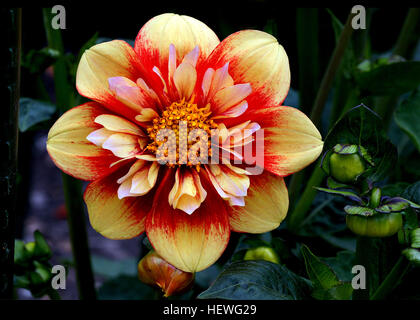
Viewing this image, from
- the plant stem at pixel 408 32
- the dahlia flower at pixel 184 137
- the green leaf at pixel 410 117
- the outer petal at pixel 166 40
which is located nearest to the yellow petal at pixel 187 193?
the dahlia flower at pixel 184 137

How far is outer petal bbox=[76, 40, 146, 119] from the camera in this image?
0.44m

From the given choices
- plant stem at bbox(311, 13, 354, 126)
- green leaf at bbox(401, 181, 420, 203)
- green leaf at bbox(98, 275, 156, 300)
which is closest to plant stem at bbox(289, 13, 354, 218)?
plant stem at bbox(311, 13, 354, 126)

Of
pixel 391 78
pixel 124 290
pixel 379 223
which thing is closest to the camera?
pixel 379 223

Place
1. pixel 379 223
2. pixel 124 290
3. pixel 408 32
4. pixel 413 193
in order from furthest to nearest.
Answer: pixel 124 290, pixel 408 32, pixel 413 193, pixel 379 223

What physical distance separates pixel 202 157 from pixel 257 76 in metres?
0.09

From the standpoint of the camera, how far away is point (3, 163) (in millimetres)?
415

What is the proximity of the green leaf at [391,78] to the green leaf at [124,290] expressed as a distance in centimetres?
47

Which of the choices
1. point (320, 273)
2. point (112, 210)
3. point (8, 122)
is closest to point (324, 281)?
point (320, 273)

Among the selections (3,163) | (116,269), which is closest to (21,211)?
(116,269)

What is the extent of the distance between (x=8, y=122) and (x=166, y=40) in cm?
16

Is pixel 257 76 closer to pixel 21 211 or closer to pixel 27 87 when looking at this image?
pixel 27 87

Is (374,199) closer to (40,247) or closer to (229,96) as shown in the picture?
(229,96)

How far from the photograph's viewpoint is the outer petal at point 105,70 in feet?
1.46

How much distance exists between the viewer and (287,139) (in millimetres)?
443
